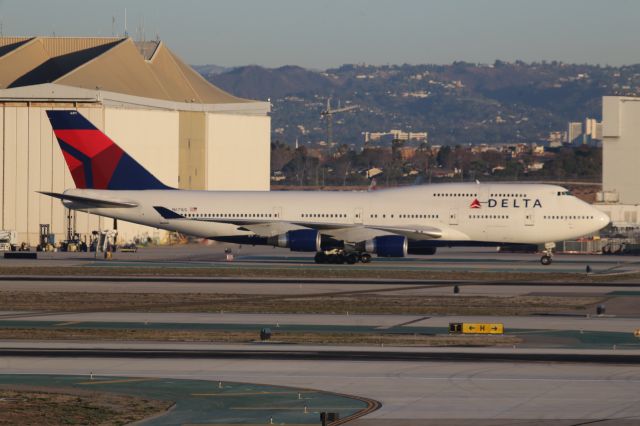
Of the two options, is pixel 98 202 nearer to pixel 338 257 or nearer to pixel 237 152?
pixel 338 257

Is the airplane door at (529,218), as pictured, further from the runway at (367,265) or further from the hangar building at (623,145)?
the hangar building at (623,145)

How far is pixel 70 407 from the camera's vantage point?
25.1 meters

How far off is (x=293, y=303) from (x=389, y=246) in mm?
20689

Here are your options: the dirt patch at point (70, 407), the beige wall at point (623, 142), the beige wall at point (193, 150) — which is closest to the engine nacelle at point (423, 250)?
the beige wall at point (193, 150)

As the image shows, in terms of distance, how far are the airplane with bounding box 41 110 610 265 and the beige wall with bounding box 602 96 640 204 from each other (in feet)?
137

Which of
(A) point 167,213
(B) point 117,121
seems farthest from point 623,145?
(A) point 167,213

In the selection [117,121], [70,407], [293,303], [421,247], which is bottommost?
[70,407]

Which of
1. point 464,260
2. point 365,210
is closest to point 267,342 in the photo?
point 365,210

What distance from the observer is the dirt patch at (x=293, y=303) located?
148ft

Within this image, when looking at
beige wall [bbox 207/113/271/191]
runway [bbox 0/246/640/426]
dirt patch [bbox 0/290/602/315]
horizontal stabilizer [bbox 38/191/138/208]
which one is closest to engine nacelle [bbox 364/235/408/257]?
runway [bbox 0/246/640/426]

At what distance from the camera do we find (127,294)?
167 feet

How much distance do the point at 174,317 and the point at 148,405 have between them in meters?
16.8

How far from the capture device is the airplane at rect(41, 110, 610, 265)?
69.5 m

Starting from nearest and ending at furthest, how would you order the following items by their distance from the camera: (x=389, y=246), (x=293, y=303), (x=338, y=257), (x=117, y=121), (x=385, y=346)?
(x=385, y=346) → (x=293, y=303) → (x=389, y=246) → (x=338, y=257) → (x=117, y=121)
